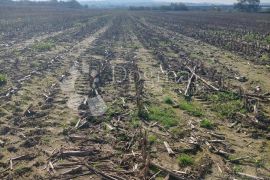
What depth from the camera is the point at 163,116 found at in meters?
12.0

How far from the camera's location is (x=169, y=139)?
1035 cm

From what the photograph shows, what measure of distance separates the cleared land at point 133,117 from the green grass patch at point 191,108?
32 millimetres

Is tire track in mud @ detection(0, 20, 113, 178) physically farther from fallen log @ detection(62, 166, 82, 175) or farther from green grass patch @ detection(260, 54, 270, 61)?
green grass patch @ detection(260, 54, 270, 61)

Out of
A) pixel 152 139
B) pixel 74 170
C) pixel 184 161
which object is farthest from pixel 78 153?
pixel 184 161

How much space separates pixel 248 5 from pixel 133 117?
10693 cm

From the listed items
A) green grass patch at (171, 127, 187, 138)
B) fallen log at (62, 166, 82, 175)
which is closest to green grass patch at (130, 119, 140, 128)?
green grass patch at (171, 127, 187, 138)

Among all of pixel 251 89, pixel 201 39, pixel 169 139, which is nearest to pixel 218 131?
pixel 169 139

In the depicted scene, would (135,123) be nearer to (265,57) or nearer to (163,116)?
(163,116)

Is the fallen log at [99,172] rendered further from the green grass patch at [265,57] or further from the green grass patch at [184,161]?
the green grass patch at [265,57]

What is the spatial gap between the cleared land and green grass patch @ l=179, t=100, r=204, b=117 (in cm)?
3

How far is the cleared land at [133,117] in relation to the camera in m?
8.80

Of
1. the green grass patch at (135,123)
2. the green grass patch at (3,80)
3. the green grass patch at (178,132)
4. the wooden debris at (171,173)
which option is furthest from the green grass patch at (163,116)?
the green grass patch at (3,80)

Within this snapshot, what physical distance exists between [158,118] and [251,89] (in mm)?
5374

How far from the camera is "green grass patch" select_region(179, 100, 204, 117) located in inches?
487
